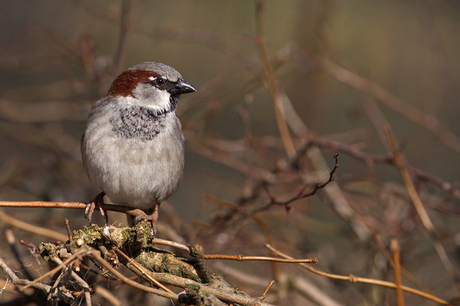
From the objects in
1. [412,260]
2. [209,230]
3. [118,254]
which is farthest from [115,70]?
[412,260]

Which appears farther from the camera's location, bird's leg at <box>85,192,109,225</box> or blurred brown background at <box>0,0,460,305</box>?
blurred brown background at <box>0,0,460,305</box>

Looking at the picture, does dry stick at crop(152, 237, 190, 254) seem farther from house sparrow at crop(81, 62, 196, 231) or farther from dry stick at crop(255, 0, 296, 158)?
dry stick at crop(255, 0, 296, 158)

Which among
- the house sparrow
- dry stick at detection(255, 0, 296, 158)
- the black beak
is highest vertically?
dry stick at detection(255, 0, 296, 158)

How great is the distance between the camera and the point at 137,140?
2.14 metres

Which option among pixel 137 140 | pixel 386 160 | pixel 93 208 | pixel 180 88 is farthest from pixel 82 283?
pixel 386 160

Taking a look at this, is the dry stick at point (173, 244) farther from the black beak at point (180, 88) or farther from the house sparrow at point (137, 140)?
the black beak at point (180, 88)

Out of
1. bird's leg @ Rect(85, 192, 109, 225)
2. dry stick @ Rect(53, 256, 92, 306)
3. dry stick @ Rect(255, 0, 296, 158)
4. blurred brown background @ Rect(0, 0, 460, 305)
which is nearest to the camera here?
dry stick @ Rect(53, 256, 92, 306)

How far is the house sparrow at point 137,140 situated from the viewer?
2.12 metres

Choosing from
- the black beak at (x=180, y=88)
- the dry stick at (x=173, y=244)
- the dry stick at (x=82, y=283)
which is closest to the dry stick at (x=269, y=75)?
the black beak at (x=180, y=88)

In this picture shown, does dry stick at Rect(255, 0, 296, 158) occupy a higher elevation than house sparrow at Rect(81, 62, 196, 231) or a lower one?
higher

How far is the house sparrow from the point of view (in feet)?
6.96

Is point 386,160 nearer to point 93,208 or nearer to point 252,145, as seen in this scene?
point 252,145

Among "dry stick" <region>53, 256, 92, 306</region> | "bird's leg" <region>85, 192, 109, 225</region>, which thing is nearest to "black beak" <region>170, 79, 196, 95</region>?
"bird's leg" <region>85, 192, 109, 225</region>

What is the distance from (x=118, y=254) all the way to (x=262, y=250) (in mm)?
1540
